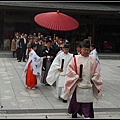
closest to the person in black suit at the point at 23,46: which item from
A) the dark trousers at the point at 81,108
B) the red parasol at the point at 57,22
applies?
the red parasol at the point at 57,22

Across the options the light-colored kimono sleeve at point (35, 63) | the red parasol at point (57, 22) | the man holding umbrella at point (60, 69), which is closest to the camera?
the man holding umbrella at point (60, 69)

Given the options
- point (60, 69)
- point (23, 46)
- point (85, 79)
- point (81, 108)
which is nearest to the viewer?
point (85, 79)

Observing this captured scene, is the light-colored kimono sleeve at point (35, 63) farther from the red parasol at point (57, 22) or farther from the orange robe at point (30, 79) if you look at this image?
the red parasol at point (57, 22)

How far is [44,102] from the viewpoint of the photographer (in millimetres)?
7629

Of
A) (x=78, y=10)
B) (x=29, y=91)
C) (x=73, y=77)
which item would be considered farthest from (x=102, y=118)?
(x=78, y=10)

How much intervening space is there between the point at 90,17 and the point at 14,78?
15.1 meters

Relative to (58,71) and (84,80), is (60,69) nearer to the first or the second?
(58,71)

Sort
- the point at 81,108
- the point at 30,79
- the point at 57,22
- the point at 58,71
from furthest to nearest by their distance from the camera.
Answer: the point at 30,79, the point at 57,22, the point at 58,71, the point at 81,108

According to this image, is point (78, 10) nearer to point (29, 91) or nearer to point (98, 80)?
point (29, 91)

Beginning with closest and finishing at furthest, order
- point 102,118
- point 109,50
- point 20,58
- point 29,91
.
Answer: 1. point 102,118
2. point 29,91
3. point 20,58
4. point 109,50

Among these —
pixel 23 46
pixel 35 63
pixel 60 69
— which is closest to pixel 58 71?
pixel 60 69

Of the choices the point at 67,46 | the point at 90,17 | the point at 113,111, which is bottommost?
the point at 113,111

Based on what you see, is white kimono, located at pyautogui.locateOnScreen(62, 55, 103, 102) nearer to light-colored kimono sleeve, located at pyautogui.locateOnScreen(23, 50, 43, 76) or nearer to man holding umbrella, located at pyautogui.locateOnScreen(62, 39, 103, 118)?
man holding umbrella, located at pyautogui.locateOnScreen(62, 39, 103, 118)

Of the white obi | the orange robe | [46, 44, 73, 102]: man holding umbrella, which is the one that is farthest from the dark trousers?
the orange robe
